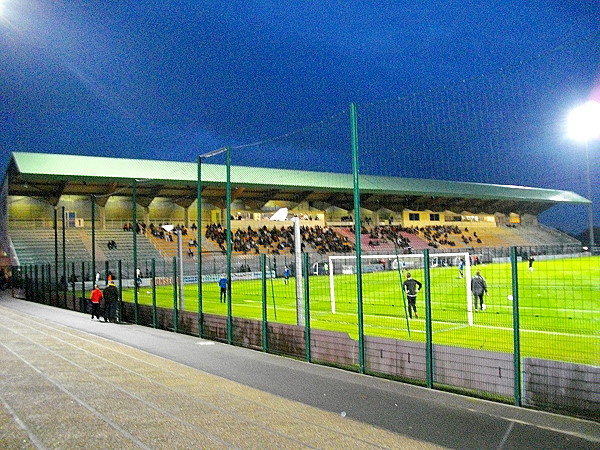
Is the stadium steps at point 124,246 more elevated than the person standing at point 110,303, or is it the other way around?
the stadium steps at point 124,246

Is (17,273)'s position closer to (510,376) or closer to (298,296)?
(298,296)

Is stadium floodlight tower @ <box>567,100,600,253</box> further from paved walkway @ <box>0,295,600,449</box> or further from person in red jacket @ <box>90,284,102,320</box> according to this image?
person in red jacket @ <box>90,284,102,320</box>

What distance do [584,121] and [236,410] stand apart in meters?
9.79

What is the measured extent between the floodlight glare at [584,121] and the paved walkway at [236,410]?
630 centimetres

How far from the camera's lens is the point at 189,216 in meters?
57.8

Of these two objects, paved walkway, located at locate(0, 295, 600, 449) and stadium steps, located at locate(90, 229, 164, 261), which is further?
stadium steps, located at locate(90, 229, 164, 261)

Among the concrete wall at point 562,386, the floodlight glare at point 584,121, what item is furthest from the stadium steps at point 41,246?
the concrete wall at point 562,386

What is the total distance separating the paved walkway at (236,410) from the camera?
23.1ft

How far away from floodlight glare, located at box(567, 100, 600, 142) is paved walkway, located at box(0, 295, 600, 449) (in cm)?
630

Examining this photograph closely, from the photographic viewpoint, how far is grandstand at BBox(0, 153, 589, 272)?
46188mm

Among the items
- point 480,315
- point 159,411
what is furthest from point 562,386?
point 480,315

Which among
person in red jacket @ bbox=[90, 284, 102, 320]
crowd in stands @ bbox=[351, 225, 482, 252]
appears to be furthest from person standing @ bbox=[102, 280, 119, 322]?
crowd in stands @ bbox=[351, 225, 482, 252]

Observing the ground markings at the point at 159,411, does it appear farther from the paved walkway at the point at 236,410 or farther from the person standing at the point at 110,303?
the person standing at the point at 110,303

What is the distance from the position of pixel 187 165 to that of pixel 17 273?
58.6 ft
